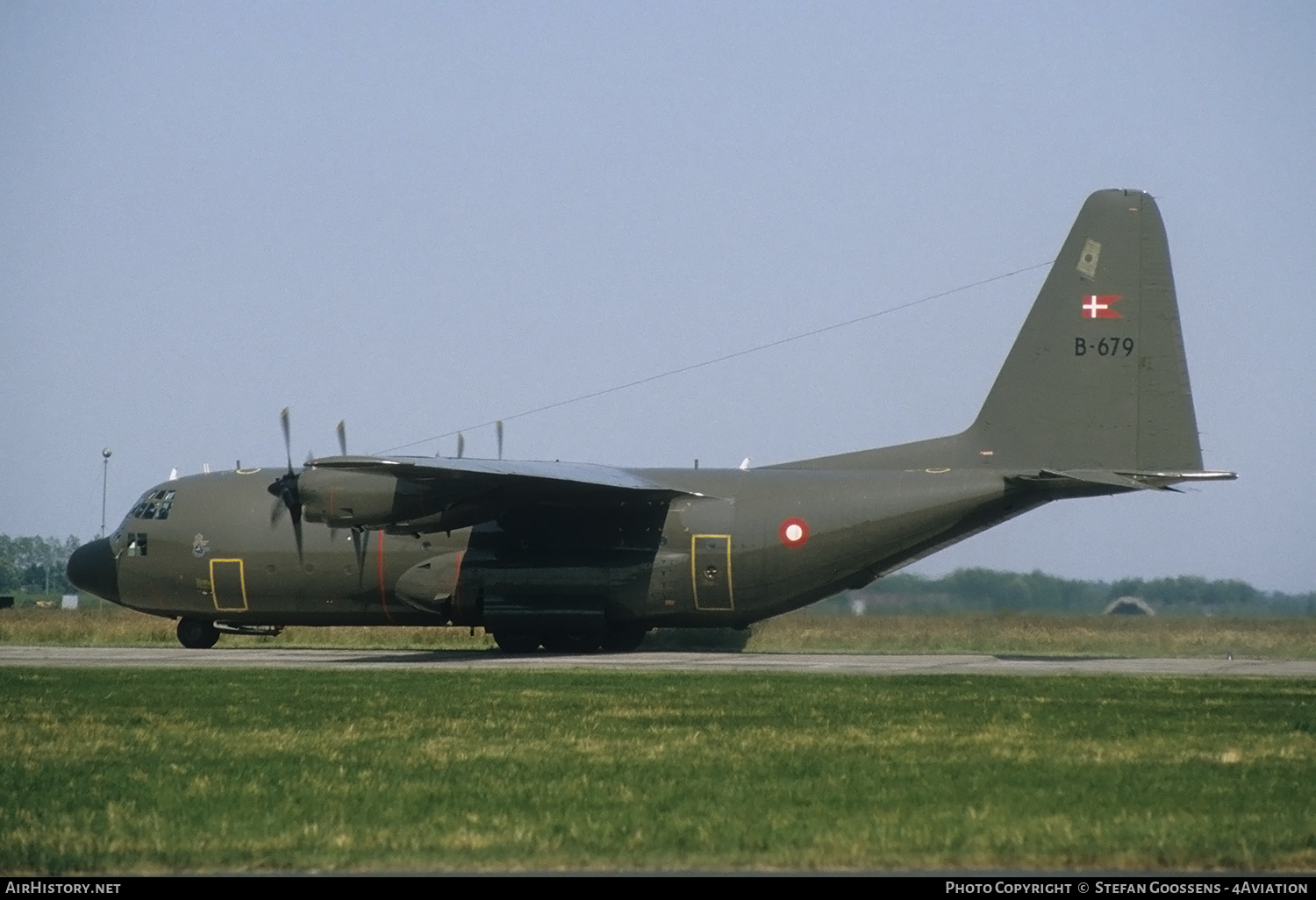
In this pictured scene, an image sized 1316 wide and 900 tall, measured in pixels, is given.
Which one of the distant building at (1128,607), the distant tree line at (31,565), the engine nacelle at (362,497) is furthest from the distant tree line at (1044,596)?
the distant tree line at (31,565)

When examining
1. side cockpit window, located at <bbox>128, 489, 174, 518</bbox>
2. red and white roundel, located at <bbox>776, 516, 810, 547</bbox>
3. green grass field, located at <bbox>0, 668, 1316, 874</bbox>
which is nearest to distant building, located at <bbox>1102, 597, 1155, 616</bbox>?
red and white roundel, located at <bbox>776, 516, 810, 547</bbox>

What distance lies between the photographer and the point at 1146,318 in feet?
85.8

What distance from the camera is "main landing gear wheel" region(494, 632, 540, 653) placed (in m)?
29.4

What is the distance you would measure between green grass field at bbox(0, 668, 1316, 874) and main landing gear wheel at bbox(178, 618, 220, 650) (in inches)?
425

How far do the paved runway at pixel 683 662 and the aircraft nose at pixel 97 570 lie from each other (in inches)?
54.5

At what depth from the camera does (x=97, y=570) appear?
31453mm

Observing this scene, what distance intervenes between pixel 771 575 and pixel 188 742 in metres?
14.1

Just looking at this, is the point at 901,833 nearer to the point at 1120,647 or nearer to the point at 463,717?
the point at 463,717

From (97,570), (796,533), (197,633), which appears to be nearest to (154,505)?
(97,570)

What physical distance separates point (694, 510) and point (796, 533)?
76.7 inches

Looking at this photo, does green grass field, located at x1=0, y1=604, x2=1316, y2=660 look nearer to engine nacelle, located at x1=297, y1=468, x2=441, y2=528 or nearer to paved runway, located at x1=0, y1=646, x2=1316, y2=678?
paved runway, located at x1=0, y1=646, x2=1316, y2=678

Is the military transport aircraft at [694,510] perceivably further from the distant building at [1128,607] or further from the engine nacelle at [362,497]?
the distant building at [1128,607]

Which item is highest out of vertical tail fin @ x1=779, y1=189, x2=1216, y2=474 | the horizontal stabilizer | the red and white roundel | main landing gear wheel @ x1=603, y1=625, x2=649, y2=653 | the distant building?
vertical tail fin @ x1=779, y1=189, x2=1216, y2=474

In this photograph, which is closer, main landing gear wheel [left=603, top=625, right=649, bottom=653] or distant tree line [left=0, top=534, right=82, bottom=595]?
main landing gear wheel [left=603, top=625, right=649, bottom=653]
